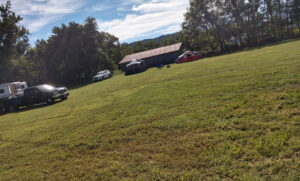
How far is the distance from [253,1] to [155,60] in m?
27.0

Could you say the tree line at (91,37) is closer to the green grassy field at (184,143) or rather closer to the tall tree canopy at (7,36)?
the tall tree canopy at (7,36)

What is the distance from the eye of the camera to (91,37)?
114ft

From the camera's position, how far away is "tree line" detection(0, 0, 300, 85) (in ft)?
110

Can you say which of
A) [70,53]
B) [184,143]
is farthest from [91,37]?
[184,143]

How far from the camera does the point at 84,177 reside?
3.60 metres

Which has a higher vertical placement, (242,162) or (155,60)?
(155,60)

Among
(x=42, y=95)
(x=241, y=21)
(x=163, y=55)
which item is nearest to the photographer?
(x=42, y=95)

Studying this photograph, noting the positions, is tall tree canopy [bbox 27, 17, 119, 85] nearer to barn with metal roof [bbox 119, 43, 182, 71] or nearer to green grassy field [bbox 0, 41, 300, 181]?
barn with metal roof [bbox 119, 43, 182, 71]

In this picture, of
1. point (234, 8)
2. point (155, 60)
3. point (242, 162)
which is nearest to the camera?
point (242, 162)

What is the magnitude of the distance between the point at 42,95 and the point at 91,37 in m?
22.8

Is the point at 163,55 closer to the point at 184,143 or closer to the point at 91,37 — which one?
the point at 91,37

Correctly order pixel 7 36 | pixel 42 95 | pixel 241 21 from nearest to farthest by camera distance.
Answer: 1. pixel 42 95
2. pixel 7 36
3. pixel 241 21

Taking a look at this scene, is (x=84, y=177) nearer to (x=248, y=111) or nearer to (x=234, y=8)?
(x=248, y=111)

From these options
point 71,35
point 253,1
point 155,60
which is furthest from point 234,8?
point 71,35
